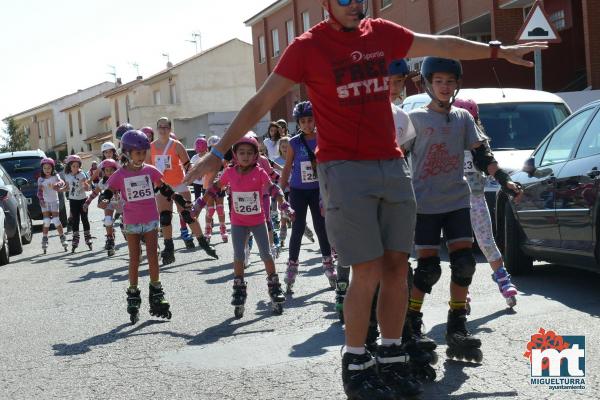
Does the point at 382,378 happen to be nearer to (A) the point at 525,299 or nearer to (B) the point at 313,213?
(A) the point at 525,299

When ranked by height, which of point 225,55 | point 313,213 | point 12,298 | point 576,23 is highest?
point 225,55

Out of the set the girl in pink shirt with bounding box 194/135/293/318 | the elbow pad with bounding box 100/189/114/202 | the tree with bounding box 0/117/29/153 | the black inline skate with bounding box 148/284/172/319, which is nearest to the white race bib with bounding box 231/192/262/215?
the girl in pink shirt with bounding box 194/135/293/318

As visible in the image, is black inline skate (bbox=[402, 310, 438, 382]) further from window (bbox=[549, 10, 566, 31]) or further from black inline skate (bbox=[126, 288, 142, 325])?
window (bbox=[549, 10, 566, 31])

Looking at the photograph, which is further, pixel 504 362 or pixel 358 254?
pixel 504 362

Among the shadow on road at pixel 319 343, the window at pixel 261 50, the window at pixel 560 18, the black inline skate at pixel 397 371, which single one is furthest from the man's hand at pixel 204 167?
the window at pixel 261 50

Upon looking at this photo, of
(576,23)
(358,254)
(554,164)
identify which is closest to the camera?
(358,254)

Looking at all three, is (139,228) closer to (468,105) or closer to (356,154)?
(468,105)

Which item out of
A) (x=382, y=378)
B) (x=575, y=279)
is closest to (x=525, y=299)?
(x=575, y=279)

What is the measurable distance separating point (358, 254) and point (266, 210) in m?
4.56

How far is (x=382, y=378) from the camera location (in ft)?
16.0

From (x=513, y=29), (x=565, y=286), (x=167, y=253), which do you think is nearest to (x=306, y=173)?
(x=565, y=286)

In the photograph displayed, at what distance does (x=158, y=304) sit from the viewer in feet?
27.5

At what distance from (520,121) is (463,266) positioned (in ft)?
22.6

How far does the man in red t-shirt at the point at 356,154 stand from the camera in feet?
15.6
